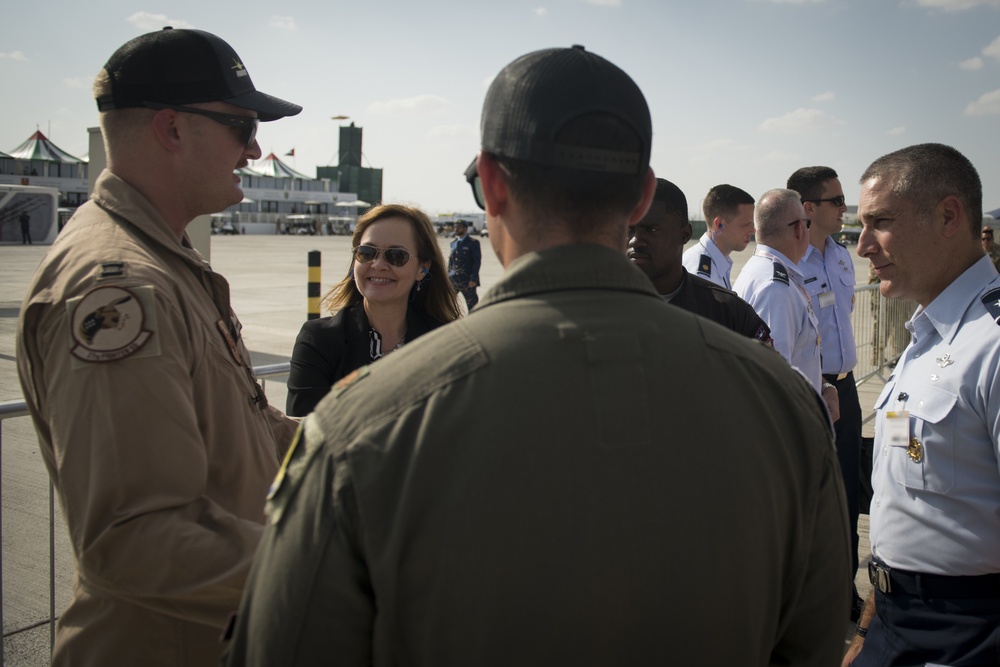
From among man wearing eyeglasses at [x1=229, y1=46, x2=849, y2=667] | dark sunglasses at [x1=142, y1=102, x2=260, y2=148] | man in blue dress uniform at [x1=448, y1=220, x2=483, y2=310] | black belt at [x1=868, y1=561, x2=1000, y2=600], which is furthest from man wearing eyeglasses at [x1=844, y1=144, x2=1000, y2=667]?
man in blue dress uniform at [x1=448, y1=220, x2=483, y2=310]

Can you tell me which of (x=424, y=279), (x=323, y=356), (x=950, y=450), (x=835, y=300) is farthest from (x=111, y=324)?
(x=835, y=300)

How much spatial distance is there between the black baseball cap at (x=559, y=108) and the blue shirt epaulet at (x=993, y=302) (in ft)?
5.49

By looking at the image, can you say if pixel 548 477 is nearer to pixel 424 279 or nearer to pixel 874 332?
pixel 424 279

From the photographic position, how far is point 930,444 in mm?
2344

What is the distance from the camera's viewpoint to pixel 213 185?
2.09 meters

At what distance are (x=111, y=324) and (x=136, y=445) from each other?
0.26 metres

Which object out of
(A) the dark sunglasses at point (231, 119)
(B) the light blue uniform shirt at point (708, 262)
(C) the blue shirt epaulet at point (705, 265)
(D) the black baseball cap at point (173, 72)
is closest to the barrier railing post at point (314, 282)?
(B) the light blue uniform shirt at point (708, 262)

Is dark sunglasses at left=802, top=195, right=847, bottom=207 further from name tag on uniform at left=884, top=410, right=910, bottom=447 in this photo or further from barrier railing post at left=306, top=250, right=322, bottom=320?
barrier railing post at left=306, top=250, right=322, bottom=320

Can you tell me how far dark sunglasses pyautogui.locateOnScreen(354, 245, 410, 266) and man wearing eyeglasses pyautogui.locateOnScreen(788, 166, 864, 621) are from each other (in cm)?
290

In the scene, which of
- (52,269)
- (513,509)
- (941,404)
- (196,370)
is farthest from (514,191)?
(941,404)

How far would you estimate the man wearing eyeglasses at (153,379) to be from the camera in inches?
59.6

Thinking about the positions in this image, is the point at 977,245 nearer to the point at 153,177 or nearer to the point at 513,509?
the point at 513,509

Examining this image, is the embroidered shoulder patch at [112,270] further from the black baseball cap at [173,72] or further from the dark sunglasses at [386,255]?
the dark sunglasses at [386,255]

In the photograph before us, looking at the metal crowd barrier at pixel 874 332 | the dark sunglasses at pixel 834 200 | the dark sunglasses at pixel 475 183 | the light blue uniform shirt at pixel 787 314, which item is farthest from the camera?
the metal crowd barrier at pixel 874 332
